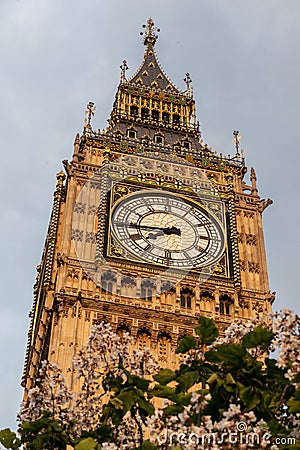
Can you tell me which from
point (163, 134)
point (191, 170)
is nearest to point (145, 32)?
point (163, 134)

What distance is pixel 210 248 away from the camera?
31.0 meters

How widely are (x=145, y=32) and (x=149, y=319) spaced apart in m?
28.6

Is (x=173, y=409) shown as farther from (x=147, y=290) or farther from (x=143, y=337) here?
(x=147, y=290)

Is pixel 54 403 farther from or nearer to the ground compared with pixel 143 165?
nearer to the ground

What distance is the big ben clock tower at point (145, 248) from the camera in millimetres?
28141

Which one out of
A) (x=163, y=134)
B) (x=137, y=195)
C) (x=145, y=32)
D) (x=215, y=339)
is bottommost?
(x=215, y=339)

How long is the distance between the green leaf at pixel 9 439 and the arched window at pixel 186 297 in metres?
17.3

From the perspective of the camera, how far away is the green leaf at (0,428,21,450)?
12102mm

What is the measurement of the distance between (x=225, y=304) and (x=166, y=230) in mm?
3424

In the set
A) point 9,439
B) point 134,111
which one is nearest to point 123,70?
point 134,111

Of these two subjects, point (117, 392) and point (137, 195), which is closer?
point (117, 392)

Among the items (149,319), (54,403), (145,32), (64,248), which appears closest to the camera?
(54,403)

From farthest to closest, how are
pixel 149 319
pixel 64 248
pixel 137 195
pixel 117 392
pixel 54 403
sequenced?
pixel 137 195 < pixel 64 248 < pixel 149 319 < pixel 54 403 < pixel 117 392

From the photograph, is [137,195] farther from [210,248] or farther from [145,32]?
[145,32]
